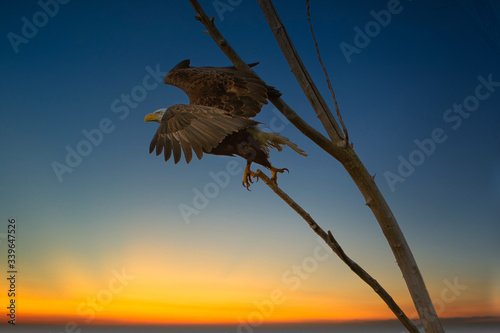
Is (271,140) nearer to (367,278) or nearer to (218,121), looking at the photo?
(218,121)

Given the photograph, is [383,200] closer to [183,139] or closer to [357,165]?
[357,165]

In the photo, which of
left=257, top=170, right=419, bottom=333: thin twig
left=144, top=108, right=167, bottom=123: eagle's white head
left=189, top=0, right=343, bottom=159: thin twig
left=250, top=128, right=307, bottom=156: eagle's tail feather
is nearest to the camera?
left=257, top=170, right=419, bottom=333: thin twig

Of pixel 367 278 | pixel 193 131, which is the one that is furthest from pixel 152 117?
pixel 367 278

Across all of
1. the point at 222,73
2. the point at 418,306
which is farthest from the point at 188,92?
the point at 418,306

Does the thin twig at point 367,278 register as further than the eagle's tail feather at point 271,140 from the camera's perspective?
No

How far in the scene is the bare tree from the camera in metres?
1.49

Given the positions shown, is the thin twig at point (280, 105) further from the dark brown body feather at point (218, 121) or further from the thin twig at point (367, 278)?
the thin twig at point (367, 278)

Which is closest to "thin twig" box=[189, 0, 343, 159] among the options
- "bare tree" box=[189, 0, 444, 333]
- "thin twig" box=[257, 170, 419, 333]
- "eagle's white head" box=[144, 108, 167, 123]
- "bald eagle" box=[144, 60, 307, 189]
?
"bare tree" box=[189, 0, 444, 333]

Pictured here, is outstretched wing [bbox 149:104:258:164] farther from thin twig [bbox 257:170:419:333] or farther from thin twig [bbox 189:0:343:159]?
thin twig [bbox 257:170:419:333]

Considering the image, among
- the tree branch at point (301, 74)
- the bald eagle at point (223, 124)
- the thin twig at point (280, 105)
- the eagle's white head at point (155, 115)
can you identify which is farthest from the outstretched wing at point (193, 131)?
the eagle's white head at point (155, 115)

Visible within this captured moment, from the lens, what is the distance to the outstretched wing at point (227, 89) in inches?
83.5

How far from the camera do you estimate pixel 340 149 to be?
167 cm

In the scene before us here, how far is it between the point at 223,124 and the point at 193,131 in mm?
138

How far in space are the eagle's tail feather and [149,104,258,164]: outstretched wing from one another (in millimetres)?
231
